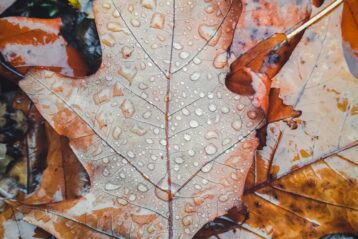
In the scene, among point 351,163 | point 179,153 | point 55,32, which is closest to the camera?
point 179,153

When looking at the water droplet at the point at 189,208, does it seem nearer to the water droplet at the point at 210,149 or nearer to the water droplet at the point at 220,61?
the water droplet at the point at 210,149

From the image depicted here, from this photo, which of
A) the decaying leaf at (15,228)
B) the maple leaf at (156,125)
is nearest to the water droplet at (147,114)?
the maple leaf at (156,125)

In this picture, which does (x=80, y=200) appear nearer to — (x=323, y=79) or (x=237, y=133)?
(x=237, y=133)

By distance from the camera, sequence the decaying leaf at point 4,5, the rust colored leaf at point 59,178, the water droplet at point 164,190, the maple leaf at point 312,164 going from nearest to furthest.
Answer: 1. the water droplet at point 164,190
2. the maple leaf at point 312,164
3. the rust colored leaf at point 59,178
4. the decaying leaf at point 4,5

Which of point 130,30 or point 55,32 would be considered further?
point 55,32

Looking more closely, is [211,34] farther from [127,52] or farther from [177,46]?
[127,52]

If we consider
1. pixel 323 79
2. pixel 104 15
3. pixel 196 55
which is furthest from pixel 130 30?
pixel 323 79
